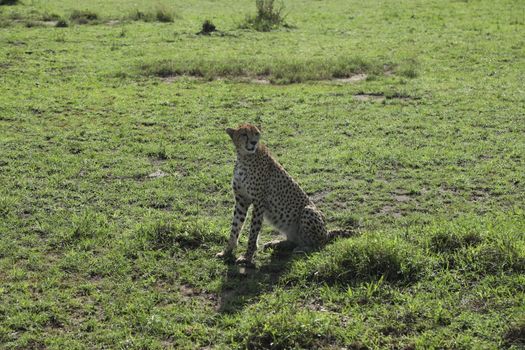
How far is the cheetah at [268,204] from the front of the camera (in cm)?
791

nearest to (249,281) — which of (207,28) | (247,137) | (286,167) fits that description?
(247,137)

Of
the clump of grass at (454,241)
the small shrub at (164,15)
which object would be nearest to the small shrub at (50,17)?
the small shrub at (164,15)

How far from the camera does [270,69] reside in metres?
16.9

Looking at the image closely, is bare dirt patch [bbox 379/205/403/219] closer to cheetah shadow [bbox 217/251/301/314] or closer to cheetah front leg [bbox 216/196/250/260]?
cheetah shadow [bbox 217/251/301/314]

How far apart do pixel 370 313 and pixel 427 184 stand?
13.7 ft

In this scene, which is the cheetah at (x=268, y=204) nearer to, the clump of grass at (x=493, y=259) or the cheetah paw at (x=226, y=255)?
the cheetah paw at (x=226, y=255)

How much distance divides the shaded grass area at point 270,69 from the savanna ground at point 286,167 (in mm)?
58

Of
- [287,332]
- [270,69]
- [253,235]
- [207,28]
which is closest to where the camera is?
[287,332]

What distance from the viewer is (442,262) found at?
741 centimetres

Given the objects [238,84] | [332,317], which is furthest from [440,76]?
[332,317]

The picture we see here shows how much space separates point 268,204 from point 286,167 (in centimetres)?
317

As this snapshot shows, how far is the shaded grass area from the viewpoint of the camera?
16594 millimetres

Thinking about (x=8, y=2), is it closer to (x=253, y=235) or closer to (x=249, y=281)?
(x=253, y=235)

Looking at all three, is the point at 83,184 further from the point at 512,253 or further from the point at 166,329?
the point at 512,253
